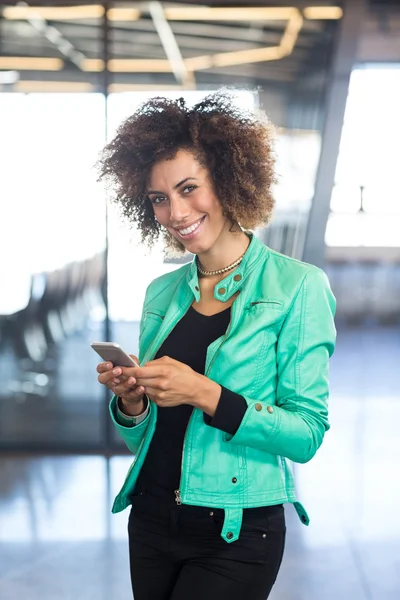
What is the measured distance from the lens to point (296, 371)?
57.9 inches

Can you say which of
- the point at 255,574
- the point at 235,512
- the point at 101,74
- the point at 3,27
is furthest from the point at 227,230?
the point at 3,27

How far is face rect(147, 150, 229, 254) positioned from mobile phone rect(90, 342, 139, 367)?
33cm

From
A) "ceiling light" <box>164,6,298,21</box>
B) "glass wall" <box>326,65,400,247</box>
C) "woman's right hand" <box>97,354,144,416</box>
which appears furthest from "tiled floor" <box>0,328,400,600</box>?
"ceiling light" <box>164,6,298,21</box>

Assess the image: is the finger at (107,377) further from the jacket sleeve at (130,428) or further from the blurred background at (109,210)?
the blurred background at (109,210)

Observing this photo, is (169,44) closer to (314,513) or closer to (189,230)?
(314,513)

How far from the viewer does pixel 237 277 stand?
1623mm

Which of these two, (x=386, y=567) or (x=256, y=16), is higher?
(x=256, y=16)

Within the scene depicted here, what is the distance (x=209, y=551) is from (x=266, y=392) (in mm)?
336

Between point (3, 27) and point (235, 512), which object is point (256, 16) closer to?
point (3, 27)

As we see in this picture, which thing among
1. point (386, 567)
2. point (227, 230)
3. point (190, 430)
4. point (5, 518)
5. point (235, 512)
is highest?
point (227, 230)

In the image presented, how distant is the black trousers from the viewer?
1474mm

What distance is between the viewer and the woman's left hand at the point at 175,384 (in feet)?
4.54

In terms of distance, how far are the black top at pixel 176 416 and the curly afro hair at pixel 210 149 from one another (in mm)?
256

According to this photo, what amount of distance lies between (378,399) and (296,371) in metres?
4.62
